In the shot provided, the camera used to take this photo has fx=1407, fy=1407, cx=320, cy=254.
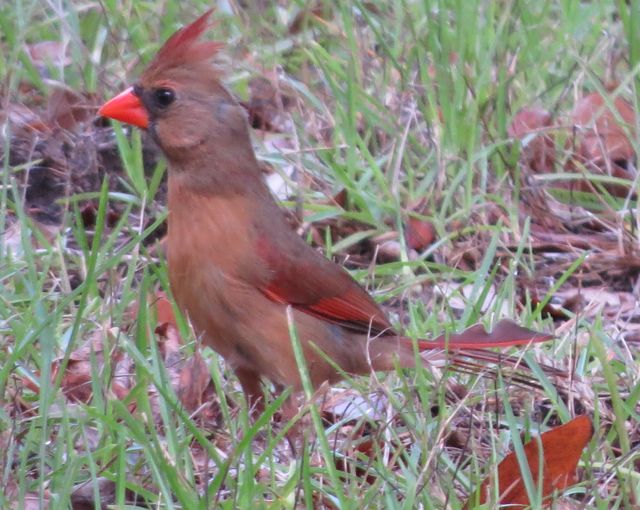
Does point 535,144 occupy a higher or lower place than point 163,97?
lower

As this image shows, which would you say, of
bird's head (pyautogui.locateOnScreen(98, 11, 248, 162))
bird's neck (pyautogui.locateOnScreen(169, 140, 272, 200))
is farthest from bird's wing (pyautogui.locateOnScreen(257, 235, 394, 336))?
bird's head (pyautogui.locateOnScreen(98, 11, 248, 162))

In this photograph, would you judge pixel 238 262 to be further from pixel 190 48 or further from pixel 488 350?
pixel 488 350

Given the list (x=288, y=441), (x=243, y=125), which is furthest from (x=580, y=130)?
(x=288, y=441)

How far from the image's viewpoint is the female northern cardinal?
3.02 metres

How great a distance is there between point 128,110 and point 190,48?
0.22 m

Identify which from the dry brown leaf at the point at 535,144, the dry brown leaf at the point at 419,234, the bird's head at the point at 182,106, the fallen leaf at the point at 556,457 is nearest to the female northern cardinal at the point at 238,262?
the bird's head at the point at 182,106

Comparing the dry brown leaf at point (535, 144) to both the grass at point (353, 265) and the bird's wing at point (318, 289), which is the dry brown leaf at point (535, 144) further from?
the bird's wing at point (318, 289)

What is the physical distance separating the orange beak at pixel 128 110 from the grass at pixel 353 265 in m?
0.21

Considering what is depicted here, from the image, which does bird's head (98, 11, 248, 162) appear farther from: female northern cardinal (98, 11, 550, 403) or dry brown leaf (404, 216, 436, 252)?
dry brown leaf (404, 216, 436, 252)

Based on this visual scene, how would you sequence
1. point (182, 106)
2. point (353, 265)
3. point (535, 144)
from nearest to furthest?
point (182, 106), point (353, 265), point (535, 144)

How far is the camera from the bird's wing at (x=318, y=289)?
313 centimetres

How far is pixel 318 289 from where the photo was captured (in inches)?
128

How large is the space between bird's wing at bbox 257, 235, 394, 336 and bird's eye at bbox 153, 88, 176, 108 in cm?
38

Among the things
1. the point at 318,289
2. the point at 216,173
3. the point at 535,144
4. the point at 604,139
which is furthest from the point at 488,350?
the point at 604,139
